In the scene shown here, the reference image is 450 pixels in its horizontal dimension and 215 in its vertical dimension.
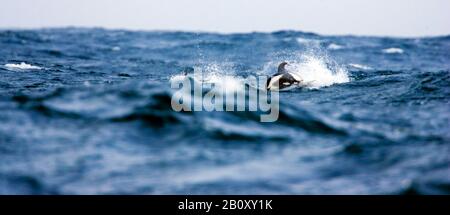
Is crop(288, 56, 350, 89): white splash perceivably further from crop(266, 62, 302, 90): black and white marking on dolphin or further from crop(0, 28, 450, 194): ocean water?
crop(0, 28, 450, 194): ocean water

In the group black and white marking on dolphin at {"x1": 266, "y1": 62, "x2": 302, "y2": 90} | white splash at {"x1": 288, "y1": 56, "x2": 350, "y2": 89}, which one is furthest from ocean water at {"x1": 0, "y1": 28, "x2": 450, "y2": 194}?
white splash at {"x1": 288, "y1": 56, "x2": 350, "y2": 89}

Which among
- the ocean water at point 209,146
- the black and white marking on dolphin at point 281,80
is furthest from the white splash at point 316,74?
the ocean water at point 209,146

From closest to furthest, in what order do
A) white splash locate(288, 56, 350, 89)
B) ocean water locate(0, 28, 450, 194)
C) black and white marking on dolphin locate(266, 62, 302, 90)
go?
ocean water locate(0, 28, 450, 194) → black and white marking on dolphin locate(266, 62, 302, 90) → white splash locate(288, 56, 350, 89)

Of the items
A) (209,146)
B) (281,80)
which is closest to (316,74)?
(281,80)

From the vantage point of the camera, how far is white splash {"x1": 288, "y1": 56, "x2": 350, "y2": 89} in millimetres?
14671

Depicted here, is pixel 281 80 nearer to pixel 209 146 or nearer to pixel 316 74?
pixel 316 74

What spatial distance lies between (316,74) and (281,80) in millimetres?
3913

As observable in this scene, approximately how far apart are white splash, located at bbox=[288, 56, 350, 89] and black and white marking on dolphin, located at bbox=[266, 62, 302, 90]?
364 millimetres

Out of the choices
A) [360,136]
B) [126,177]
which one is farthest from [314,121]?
[126,177]

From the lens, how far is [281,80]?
13242 millimetres
